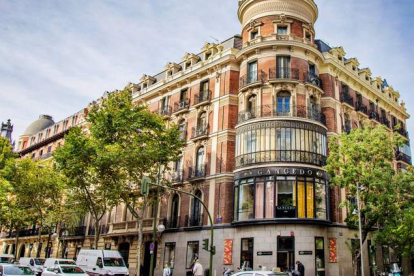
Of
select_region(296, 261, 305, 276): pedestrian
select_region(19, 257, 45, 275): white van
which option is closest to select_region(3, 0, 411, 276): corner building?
select_region(296, 261, 305, 276): pedestrian

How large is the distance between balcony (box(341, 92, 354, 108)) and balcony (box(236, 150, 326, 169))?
24.9ft

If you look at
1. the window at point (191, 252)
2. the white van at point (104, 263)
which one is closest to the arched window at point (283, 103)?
the window at point (191, 252)

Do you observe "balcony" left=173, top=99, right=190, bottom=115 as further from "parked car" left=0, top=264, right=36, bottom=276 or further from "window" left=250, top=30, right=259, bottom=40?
"parked car" left=0, top=264, right=36, bottom=276

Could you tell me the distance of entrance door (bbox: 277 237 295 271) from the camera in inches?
984

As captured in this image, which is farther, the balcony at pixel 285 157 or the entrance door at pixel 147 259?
the entrance door at pixel 147 259

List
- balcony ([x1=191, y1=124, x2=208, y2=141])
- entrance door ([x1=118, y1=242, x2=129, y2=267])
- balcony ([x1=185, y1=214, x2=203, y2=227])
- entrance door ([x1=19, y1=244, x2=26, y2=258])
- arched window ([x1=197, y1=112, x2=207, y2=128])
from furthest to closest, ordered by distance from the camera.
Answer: entrance door ([x1=19, y1=244, x2=26, y2=258]) < entrance door ([x1=118, y1=242, x2=129, y2=267]) < arched window ([x1=197, y1=112, x2=207, y2=128]) < balcony ([x1=191, y1=124, x2=208, y2=141]) < balcony ([x1=185, y1=214, x2=203, y2=227])

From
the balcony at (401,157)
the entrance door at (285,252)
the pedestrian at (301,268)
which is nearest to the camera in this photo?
the pedestrian at (301,268)

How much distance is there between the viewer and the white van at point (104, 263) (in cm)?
2595

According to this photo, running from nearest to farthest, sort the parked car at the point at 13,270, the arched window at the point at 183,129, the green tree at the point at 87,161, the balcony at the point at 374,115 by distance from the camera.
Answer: the parked car at the point at 13,270 < the green tree at the point at 87,161 < the arched window at the point at 183,129 < the balcony at the point at 374,115

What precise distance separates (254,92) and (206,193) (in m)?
8.58

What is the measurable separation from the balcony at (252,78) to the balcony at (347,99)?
26.4 ft

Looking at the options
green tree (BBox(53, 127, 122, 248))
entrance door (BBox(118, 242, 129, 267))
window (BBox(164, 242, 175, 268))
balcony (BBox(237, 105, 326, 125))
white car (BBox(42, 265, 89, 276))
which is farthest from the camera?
entrance door (BBox(118, 242, 129, 267))

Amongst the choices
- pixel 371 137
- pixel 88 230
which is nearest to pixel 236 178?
pixel 371 137

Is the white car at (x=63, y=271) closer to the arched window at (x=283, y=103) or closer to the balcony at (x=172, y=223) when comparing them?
the balcony at (x=172, y=223)
